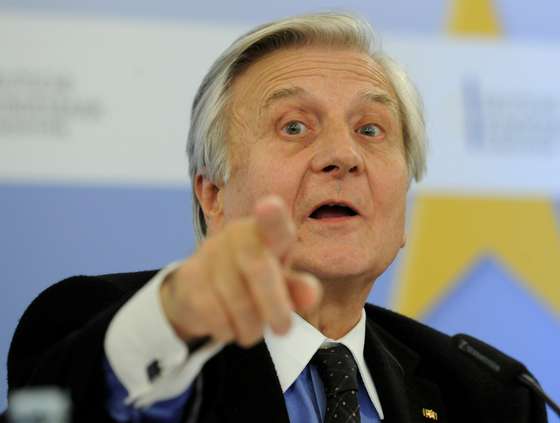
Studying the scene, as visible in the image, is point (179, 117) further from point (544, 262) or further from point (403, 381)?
point (544, 262)

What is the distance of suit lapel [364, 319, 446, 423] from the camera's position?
2113mm

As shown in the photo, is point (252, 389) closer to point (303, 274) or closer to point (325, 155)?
point (303, 274)

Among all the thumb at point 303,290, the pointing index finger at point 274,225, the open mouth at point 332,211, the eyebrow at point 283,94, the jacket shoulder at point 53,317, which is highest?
the eyebrow at point 283,94

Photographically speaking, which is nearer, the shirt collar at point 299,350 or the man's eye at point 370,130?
the shirt collar at point 299,350

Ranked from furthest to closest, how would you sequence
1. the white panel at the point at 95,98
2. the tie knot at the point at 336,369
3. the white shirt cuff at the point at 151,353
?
1. the white panel at the point at 95,98
2. the tie knot at the point at 336,369
3. the white shirt cuff at the point at 151,353

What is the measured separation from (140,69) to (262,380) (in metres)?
1.11

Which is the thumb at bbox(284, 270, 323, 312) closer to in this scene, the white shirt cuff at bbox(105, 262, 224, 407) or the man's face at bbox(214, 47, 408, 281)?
the white shirt cuff at bbox(105, 262, 224, 407)

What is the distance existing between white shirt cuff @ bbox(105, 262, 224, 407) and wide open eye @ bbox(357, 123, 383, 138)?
962 mm

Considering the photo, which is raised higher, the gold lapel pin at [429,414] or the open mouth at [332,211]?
the open mouth at [332,211]

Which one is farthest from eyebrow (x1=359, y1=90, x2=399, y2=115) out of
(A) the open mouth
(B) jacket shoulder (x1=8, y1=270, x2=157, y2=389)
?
(B) jacket shoulder (x1=8, y1=270, x2=157, y2=389)

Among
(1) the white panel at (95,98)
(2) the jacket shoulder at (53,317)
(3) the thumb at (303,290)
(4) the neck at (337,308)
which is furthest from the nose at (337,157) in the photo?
(3) the thumb at (303,290)

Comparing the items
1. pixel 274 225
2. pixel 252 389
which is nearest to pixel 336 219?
pixel 252 389

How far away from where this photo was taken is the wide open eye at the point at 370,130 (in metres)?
2.26

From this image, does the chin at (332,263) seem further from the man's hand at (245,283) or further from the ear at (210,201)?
the man's hand at (245,283)
